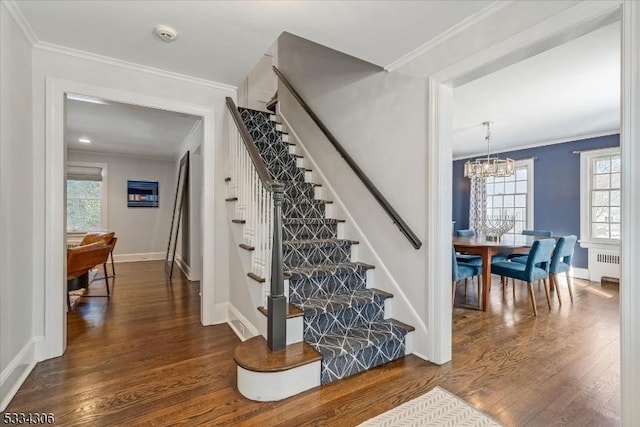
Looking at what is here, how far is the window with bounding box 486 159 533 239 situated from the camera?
5.90 metres

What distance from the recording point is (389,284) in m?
2.65

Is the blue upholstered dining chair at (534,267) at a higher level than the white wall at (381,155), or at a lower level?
lower

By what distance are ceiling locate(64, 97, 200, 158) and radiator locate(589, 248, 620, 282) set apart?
643 cm

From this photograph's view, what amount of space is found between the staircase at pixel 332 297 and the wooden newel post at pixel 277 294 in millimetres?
225

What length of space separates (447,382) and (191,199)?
14.4 feet

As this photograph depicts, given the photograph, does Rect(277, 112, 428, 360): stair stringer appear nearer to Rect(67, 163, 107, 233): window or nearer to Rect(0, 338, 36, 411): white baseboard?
Rect(0, 338, 36, 411): white baseboard

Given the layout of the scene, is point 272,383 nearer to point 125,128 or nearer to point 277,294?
point 277,294

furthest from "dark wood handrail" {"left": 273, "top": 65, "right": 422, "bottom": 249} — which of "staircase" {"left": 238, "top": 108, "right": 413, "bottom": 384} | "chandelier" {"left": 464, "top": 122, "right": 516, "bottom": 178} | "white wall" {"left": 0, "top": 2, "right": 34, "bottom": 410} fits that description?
"chandelier" {"left": 464, "top": 122, "right": 516, "bottom": 178}

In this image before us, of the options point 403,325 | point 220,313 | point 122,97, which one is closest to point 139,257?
point 220,313

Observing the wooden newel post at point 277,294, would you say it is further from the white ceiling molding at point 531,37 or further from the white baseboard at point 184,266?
the white baseboard at point 184,266

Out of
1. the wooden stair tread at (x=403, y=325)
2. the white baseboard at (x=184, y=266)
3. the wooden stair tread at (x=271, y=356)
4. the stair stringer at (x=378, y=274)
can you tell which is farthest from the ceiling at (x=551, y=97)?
the white baseboard at (x=184, y=266)

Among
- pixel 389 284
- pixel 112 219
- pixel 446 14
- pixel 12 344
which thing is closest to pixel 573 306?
pixel 389 284

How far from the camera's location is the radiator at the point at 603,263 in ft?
15.8

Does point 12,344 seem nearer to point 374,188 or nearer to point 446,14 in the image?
point 374,188
